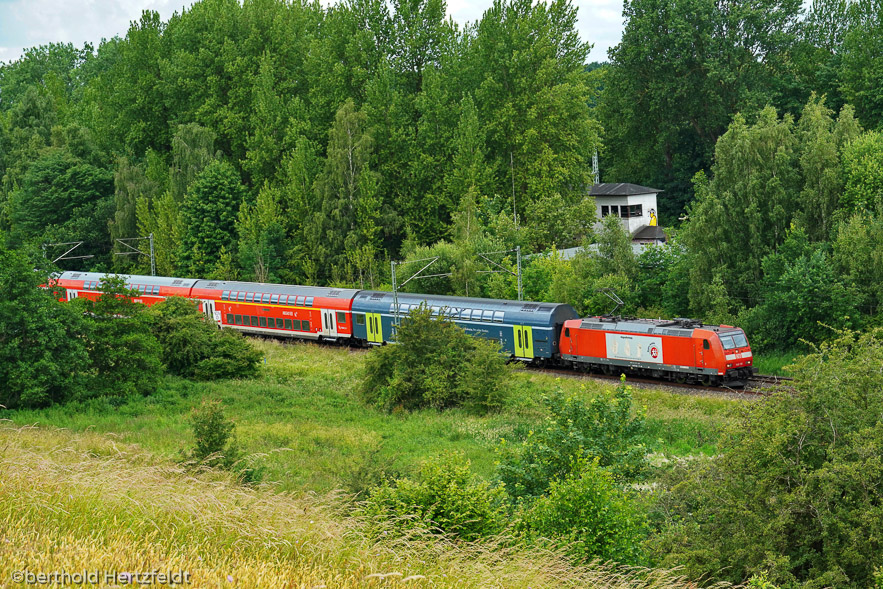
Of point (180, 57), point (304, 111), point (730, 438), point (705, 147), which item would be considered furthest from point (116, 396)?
point (705, 147)

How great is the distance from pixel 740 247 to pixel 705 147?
129 feet

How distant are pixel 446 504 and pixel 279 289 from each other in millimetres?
41872

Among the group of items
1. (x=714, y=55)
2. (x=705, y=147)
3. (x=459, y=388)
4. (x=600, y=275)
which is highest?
(x=714, y=55)

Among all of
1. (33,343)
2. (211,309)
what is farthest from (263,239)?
(33,343)

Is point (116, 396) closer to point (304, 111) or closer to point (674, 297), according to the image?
point (674, 297)

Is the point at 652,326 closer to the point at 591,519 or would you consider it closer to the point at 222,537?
the point at 591,519

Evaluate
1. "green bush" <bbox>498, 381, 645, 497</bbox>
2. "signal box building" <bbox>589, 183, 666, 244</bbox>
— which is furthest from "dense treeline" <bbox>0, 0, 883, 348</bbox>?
"green bush" <bbox>498, 381, 645, 497</bbox>

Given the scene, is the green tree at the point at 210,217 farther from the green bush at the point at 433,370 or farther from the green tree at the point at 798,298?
the green tree at the point at 798,298

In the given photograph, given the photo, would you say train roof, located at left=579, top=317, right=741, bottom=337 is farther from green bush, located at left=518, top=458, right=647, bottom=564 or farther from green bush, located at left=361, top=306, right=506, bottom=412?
green bush, located at left=518, top=458, right=647, bottom=564

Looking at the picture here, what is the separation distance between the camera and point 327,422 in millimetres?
36156

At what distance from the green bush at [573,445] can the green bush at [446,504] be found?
2796 millimetres

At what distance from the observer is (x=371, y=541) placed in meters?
13.5

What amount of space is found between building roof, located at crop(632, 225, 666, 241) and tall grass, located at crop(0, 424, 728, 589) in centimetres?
6372

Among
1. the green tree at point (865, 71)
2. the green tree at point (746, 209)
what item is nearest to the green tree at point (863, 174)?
the green tree at point (746, 209)
